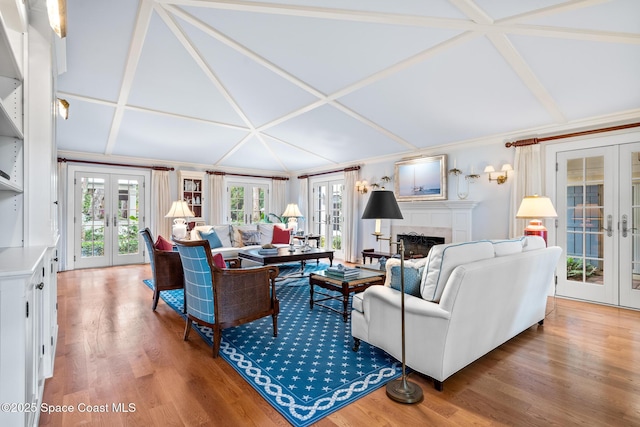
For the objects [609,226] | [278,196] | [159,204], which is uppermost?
[278,196]

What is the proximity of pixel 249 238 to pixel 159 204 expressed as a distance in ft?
7.51

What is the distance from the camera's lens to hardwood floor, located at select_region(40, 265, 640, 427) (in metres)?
1.83

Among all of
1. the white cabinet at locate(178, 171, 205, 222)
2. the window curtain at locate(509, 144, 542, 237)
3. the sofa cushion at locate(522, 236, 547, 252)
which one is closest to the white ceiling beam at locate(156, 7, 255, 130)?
the white cabinet at locate(178, 171, 205, 222)

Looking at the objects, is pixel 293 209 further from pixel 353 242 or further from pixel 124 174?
pixel 124 174

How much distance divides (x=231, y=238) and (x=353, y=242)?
2.62 metres

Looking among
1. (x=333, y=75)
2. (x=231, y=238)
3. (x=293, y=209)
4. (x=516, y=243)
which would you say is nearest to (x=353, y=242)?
(x=293, y=209)

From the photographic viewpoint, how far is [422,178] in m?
5.94

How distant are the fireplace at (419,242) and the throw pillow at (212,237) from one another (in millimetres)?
3464

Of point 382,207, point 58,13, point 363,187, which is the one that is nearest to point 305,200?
point 363,187

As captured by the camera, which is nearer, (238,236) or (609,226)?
(609,226)

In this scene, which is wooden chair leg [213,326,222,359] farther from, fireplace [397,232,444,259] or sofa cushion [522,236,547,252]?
fireplace [397,232,444,259]

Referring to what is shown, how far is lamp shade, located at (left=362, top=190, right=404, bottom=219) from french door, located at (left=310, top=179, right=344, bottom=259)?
204 inches

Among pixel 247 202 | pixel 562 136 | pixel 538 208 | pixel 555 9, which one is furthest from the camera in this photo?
pixel 247 202

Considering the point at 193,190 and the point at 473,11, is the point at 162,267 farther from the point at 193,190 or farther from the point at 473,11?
the point at 193,190
